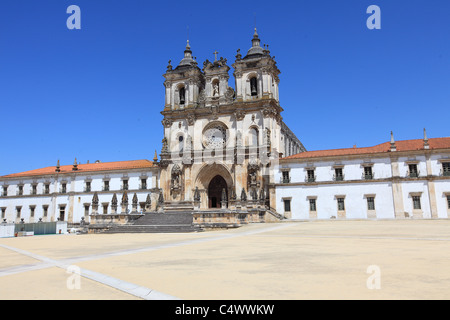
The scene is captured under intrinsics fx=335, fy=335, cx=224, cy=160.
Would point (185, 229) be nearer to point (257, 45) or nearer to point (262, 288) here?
point (262, 288)

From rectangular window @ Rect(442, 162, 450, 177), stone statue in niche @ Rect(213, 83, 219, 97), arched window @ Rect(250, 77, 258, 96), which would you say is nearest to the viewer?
rectangular window @ Rect(442, 162, 450, 177)

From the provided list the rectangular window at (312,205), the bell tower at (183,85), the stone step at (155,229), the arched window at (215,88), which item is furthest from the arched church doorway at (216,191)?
the stone step at (155,229)

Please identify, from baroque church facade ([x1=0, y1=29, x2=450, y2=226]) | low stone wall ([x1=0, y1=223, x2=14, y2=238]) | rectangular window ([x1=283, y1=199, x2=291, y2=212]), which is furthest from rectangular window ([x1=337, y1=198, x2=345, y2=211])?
low stone wall ([x1=0, y1=223, x2=14, y2=238])

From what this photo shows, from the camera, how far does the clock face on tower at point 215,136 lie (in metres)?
42.1

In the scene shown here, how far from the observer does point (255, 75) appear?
1647 inches

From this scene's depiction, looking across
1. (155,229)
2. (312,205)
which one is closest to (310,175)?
(312,205)

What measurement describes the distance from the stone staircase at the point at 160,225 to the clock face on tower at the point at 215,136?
11727 mm

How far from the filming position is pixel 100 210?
48000 mm

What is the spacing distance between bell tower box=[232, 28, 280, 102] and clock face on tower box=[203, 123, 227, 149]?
4.46 meters

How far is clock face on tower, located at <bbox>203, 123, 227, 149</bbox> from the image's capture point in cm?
4209

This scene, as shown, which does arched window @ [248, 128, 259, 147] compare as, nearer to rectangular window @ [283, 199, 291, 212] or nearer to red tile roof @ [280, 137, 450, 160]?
red tile roof @ [280, 137, 450, 160]

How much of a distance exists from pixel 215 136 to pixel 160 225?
16669mm
